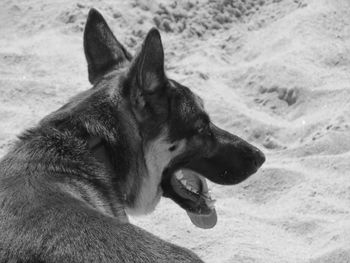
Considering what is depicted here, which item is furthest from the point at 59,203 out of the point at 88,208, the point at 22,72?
the point at 22,72

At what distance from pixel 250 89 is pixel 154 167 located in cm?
287

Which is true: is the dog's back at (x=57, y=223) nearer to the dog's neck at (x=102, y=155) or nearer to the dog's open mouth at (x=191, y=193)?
the dog's neck at (x=102, y=155)

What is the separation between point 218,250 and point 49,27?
10.7 ft

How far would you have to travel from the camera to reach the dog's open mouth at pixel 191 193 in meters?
4.05

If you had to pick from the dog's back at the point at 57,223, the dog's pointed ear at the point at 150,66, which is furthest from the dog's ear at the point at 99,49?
the dog's back at the point at 57,223

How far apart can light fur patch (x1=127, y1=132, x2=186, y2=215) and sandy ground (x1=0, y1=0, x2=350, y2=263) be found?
812 millimetres

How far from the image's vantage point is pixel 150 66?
3.62m

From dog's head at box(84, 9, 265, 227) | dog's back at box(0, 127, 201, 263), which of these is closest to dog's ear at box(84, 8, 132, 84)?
dog's head at box(84, 9, 265, 227)

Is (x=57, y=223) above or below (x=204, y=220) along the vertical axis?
above

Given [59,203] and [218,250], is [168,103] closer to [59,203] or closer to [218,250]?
[59,203]

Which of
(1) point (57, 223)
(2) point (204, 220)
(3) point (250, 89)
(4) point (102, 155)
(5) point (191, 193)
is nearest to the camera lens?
(1) point (57, 223)

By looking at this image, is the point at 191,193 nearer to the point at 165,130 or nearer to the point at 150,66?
the point at 165,130

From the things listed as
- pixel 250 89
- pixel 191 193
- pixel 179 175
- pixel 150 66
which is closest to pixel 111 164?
pixel 150 66

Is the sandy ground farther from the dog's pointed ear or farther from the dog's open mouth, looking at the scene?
the dog's pointed ear
